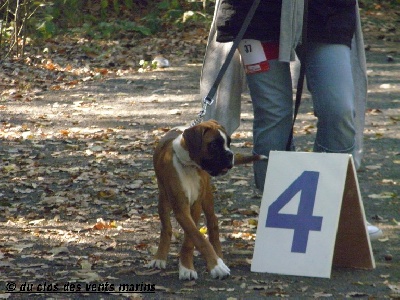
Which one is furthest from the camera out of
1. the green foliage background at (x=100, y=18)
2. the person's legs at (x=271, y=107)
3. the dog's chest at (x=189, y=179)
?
the green foliage background at (x=100, y=18)

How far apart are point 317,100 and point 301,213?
722 mm

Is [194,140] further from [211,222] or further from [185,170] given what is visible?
[211,222]

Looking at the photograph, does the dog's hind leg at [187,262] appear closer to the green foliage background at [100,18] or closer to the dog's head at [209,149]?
the dog's head at [209,149]

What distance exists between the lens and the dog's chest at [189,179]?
469cm

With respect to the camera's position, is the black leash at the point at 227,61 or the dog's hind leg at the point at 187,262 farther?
the black leash at the point at 227,61

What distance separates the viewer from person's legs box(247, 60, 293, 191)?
508 centimetres

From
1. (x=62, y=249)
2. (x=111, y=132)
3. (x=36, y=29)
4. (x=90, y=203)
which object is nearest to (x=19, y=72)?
(x=36, y=29)

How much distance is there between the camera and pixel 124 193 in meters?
7.25

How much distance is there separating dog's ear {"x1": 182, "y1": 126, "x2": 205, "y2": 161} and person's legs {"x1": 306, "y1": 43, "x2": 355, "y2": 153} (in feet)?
2.56

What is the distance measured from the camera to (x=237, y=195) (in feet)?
23.1

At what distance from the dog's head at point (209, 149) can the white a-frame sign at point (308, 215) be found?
31 centimetres

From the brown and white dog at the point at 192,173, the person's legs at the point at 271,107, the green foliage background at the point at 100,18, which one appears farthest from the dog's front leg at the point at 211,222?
the green foliage background at the point at 100,18

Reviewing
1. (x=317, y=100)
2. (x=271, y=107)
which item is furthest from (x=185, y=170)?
(x=317, y=100)

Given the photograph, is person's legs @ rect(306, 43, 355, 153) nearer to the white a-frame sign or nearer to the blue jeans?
the blue jeans
